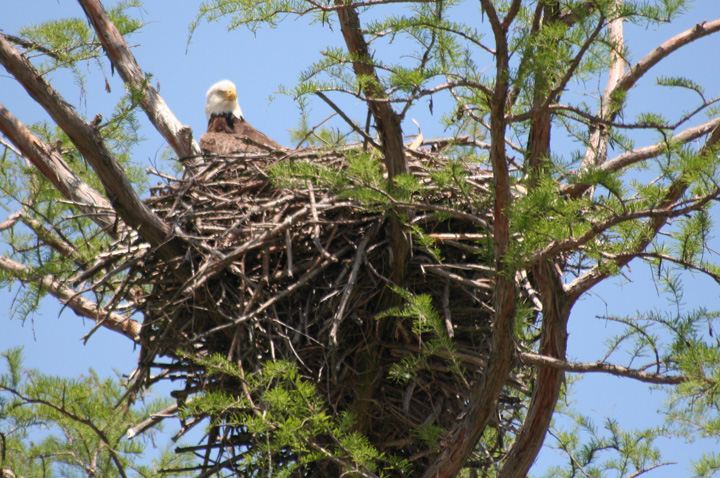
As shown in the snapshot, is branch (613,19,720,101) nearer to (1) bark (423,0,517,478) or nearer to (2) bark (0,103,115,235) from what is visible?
(1) bark (423,0,517,478)

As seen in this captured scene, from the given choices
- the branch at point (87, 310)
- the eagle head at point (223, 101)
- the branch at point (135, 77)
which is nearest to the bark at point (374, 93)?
the branch at point (135, 77)

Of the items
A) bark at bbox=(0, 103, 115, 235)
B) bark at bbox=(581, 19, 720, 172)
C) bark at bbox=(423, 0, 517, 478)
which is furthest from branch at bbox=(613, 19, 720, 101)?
bark at bbox=(0, 103, 115, 235)

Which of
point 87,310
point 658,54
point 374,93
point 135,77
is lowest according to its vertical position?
point 87,310

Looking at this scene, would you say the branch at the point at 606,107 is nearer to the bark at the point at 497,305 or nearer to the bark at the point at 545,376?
the bark at the point at 497,305

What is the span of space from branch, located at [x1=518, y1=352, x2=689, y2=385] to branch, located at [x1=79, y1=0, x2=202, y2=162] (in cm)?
247

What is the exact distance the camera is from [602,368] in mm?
3219

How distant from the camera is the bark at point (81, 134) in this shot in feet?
11.7

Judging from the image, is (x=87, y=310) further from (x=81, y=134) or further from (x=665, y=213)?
(x=665, y=213)

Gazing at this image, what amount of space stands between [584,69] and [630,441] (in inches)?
120

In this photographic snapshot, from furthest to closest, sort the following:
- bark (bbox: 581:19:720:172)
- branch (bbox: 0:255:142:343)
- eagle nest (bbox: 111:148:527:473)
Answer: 1. branch (bbox: 0:255:142:343)
2. bark (bbox: 581:19:720:172)
3. eagle nest (bbox: 111:148:527:473)

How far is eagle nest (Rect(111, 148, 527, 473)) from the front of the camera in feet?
13.0

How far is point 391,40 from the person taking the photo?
3197 millimetres

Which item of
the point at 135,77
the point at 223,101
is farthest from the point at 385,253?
the point at 223,101

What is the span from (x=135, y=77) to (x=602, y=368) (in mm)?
3509
